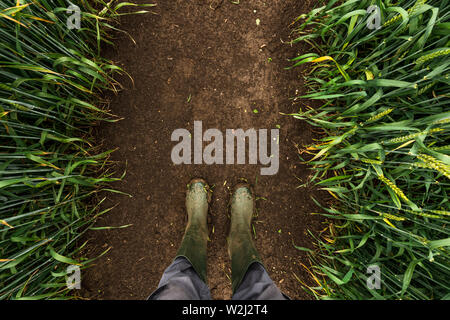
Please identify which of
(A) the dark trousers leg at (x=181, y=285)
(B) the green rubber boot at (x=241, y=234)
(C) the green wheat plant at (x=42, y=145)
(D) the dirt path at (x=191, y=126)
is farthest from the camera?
(D) the dirt path at (x=191, y=126)

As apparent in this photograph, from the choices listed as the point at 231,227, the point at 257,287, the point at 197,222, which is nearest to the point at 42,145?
the point at 197,222

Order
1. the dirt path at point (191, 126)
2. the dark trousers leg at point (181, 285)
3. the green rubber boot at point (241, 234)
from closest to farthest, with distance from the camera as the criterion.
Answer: the dark trousers leg at point (181, 285) < the green rubber boot at point (241, 234) < the dirt path at point (191, 126)

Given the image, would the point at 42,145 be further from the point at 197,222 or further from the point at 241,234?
the point at 241,234

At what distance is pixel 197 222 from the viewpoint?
1.34m

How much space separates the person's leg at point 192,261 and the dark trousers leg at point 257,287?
0.18 meters

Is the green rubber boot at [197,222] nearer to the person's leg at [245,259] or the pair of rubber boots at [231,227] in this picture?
the pair of rubber boots at [231,227]

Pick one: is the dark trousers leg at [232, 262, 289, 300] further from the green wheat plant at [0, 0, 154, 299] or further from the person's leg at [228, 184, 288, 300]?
the green wheat plant at [0, 0, 154, 299]

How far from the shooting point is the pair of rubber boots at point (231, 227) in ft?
3.79

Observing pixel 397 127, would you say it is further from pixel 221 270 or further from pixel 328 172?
pixel 221 270

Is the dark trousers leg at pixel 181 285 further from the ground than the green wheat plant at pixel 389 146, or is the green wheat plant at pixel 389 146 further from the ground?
the green wheat plant at pixel 389 146

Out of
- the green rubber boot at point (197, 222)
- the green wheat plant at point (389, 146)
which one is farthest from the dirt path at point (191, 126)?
the green wheat plant at point (389, 146)

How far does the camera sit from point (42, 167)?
1.10m

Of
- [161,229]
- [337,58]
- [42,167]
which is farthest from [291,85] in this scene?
[42,167]
